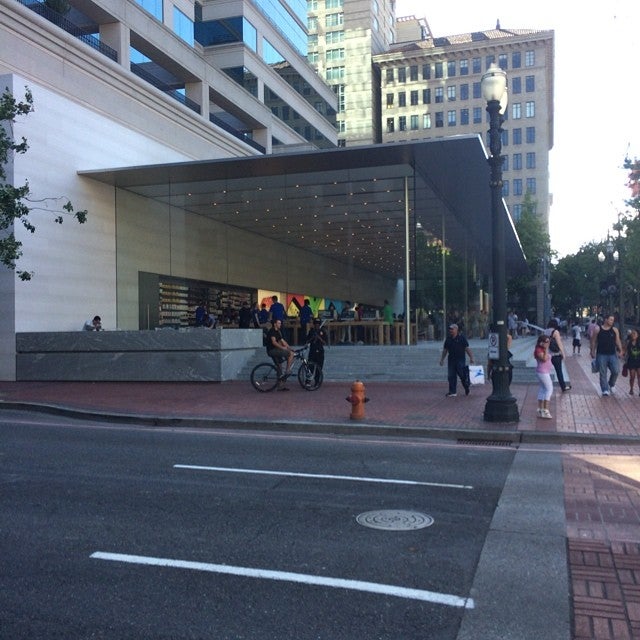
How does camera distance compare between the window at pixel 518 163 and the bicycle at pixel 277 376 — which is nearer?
the bicycle at pixel 277 376

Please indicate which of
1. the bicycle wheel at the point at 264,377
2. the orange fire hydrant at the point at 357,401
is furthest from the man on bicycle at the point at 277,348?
the orange fire hydrant at the point at 357,401

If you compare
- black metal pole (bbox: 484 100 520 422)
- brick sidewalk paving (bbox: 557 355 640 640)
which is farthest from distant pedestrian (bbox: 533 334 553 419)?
brick sidewalk paving (bbox: 557 355 640 640)

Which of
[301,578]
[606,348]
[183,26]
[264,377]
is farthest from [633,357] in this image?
[183,26]

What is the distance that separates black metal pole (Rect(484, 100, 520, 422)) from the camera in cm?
1189

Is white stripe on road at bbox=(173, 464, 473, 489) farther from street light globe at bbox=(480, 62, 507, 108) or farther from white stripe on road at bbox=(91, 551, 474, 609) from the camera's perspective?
street light globe at bbox=(480, 62, 507, 108)

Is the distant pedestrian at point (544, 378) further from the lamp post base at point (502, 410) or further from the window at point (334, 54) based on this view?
the window at point (334, 54)

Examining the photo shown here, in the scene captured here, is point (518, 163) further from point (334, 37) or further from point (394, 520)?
point (394, 520)

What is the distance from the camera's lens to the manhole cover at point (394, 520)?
5.96 m

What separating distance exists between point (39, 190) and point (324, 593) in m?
20.3

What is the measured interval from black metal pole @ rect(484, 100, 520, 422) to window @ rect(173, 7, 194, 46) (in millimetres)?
25979

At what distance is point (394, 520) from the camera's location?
243 inches

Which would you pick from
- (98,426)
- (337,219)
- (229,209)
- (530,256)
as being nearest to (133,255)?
(229,209)

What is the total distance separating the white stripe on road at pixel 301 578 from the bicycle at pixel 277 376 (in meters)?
11.6

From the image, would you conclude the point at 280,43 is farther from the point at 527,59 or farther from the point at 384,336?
the point at 527,59
